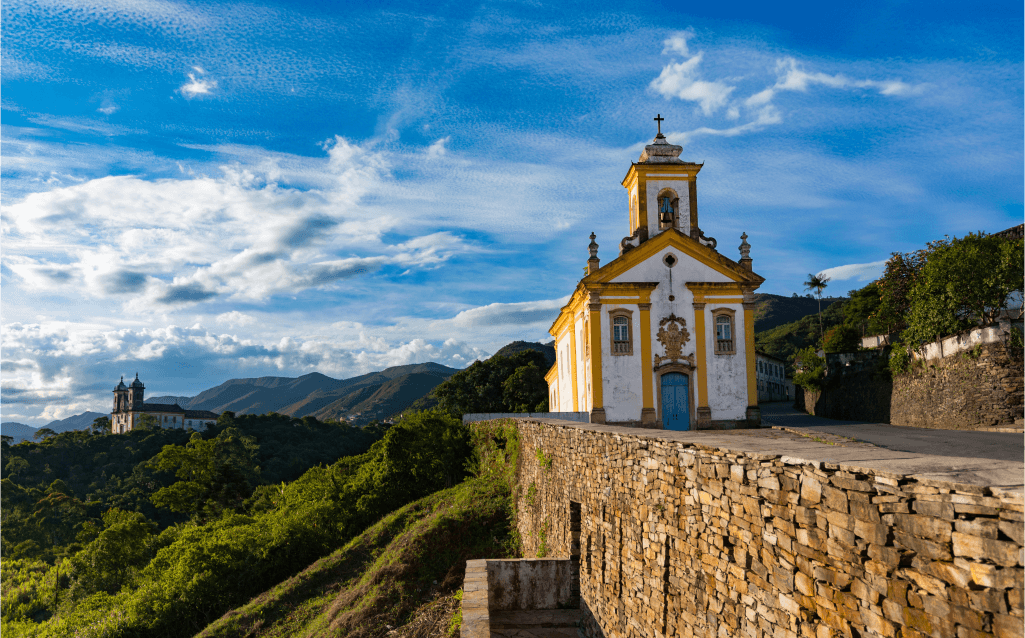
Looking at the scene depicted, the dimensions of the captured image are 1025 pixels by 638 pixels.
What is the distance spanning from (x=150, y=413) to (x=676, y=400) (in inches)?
4585

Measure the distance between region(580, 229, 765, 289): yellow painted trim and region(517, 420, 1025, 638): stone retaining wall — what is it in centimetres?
1424

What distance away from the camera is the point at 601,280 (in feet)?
68.8

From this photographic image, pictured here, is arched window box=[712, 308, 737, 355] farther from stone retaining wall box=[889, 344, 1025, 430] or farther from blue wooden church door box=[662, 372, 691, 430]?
stone retaining wall box=[889, 344, 1025, 430]

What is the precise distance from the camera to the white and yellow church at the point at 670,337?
20641mm

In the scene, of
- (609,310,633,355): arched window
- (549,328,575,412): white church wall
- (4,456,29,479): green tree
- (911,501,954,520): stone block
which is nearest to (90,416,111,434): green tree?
(4,456,29,479): green tree

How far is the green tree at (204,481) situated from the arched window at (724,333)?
110 feet

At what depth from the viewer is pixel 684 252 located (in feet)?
71.2

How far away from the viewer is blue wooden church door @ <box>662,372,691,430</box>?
20.8 metres

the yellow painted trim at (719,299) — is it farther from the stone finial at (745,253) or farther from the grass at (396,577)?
the grass at (396,577)

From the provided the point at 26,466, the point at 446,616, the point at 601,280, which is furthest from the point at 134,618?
the point at 26,466

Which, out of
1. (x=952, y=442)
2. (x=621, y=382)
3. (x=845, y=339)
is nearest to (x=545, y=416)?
(x=621, y=382)

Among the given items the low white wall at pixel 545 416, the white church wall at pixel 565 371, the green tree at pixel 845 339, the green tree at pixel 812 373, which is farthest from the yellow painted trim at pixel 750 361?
the green tree at pixel 845 339

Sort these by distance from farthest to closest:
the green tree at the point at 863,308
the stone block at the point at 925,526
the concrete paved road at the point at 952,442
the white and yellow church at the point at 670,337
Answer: the green tree at the point at 863,308 → the white and yellow church at the point at 670,337 → the concrete paved road at the point at 952,442 → the stone block at the point at 925,526

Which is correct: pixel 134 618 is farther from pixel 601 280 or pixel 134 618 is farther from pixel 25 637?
pixel 601 280
